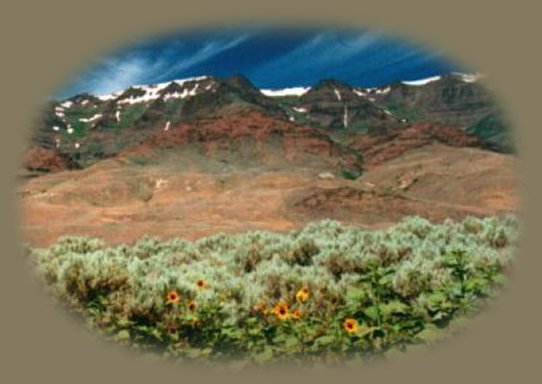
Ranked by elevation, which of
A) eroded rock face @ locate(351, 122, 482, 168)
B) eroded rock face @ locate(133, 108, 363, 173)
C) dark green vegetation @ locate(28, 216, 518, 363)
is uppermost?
dark green vegetation @ locate(28, 216, 518, 363)

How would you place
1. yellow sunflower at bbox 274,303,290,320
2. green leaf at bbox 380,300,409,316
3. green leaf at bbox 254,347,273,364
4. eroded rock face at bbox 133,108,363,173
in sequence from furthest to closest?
eroded rock face at bbox 133,108,363,173, green leaf at bbox 380,300,409,316, yellow sunflower at bbox 274,303,290,320, green leaf at bbox 254,347,273,364

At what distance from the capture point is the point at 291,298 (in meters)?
9.20

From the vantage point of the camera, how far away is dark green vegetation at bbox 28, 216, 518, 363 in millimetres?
6906

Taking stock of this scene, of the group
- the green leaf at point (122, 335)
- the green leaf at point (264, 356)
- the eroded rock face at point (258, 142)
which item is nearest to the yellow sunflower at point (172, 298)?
the green leaf at point (122, 335)

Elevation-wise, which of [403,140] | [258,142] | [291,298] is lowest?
[403,140]

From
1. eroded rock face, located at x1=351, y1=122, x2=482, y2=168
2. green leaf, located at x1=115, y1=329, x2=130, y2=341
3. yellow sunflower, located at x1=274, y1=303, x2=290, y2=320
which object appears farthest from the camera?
eroded rock face, located at x1=351, y1=122, x2=482, y2=168

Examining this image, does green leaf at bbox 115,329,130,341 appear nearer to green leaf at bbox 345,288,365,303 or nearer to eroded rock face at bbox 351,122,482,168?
green leaf at bbox 345,288,365,303

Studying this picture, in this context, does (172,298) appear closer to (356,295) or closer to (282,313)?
(282,313)

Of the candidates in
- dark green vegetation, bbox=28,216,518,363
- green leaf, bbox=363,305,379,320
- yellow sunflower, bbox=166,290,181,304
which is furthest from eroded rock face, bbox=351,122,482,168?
green leaf, bbox=363,305,379,320

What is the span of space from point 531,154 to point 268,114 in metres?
108

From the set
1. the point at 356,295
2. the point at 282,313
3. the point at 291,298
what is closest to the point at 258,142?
the point at 291,298

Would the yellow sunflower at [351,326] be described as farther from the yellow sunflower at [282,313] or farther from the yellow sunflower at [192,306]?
the yellow sunflower at [192,306]

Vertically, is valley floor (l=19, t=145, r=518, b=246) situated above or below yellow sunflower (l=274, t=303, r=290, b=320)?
below

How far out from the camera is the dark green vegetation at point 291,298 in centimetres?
691
